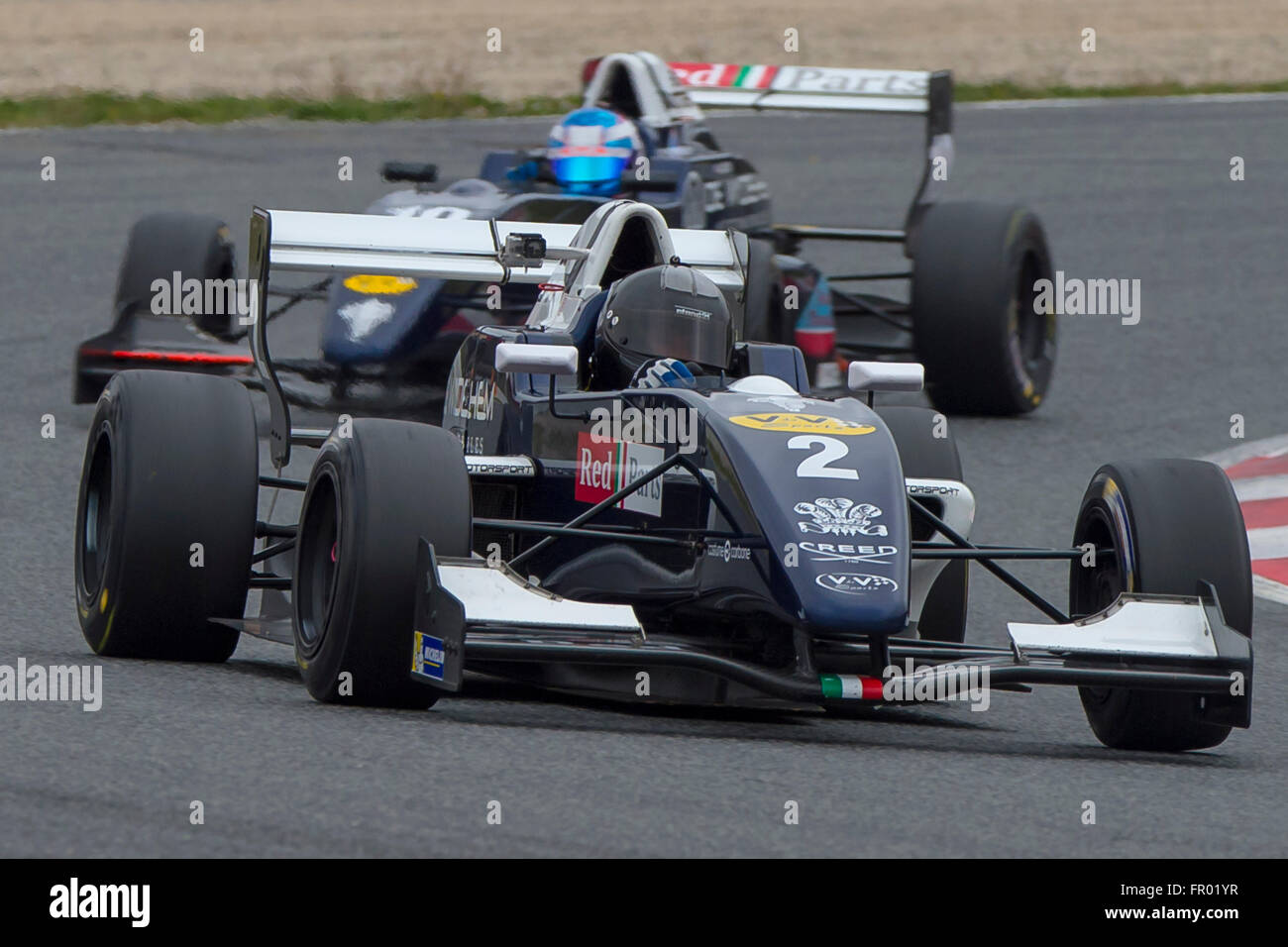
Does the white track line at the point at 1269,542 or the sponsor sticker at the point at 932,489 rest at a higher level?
the sponsor sticker at the point at 932,489

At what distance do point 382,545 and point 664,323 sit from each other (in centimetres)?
151

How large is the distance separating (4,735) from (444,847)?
1.38 metres

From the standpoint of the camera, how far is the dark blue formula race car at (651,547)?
225 inches

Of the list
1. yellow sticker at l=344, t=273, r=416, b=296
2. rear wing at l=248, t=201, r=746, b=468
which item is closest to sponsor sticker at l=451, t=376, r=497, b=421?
rear wing at l=248, t=201, r=746, b=468

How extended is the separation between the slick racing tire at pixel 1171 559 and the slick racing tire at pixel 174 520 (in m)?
2.27

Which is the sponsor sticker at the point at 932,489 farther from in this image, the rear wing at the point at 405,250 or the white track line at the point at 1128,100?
the white track line at the point at 1128,100

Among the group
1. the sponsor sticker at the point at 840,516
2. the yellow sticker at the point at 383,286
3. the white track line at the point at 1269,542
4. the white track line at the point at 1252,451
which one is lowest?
the white track line at the point at 1269,542

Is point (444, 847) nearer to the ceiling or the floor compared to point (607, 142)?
nearer to the floor

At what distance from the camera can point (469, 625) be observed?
561 cm

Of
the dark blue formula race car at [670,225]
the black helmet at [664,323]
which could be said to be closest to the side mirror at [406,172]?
the dark blue formula race car at [670,225]

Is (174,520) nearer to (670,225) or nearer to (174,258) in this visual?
(174,258)
